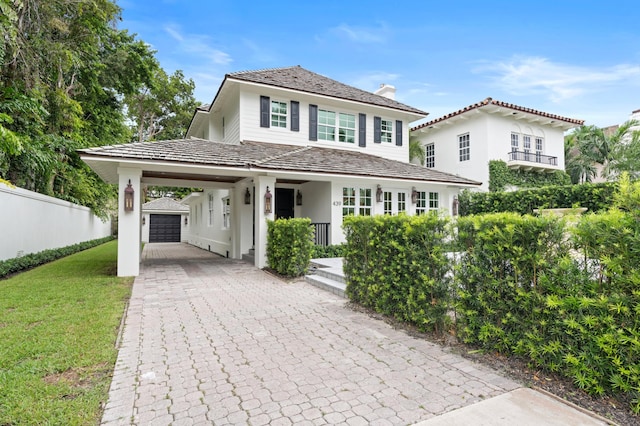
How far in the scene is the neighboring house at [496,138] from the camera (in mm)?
18797

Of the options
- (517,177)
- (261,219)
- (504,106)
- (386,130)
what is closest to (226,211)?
(261,219)

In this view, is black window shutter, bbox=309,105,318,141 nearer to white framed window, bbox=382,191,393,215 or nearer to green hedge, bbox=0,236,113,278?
white framed window, bbox=382,191,393,215

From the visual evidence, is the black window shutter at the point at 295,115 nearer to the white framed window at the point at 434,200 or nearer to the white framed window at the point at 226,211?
the white framed window at the point at 226,211

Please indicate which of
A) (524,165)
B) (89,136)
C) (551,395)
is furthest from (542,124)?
(89,136)

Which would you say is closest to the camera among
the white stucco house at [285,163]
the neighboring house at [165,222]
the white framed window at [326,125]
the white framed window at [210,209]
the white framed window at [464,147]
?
the white stucco house at [285,163]

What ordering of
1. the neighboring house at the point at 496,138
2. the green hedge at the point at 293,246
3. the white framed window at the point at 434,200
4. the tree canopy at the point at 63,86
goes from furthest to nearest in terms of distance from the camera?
the neighboring house at the point at 496,138, the white framed window at the point at 434,200, the tree canopy at the point at 63,86, the green hedge at the point at 293,246

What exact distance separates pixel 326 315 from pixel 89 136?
18.4 meters

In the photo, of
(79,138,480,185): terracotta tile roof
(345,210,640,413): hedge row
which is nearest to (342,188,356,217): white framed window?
(79,138,480,185): terracotta tile roof

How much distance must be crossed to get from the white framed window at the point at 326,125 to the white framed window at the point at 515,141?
11.6 metres

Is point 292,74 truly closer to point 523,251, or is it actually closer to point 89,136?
point 89,136

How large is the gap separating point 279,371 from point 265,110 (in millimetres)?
11616

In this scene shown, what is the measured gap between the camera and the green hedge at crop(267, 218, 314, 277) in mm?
8609

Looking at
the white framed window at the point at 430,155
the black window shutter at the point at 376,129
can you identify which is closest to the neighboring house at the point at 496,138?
the white framed window at the point at 430,155

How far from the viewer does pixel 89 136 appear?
58.5 ft
